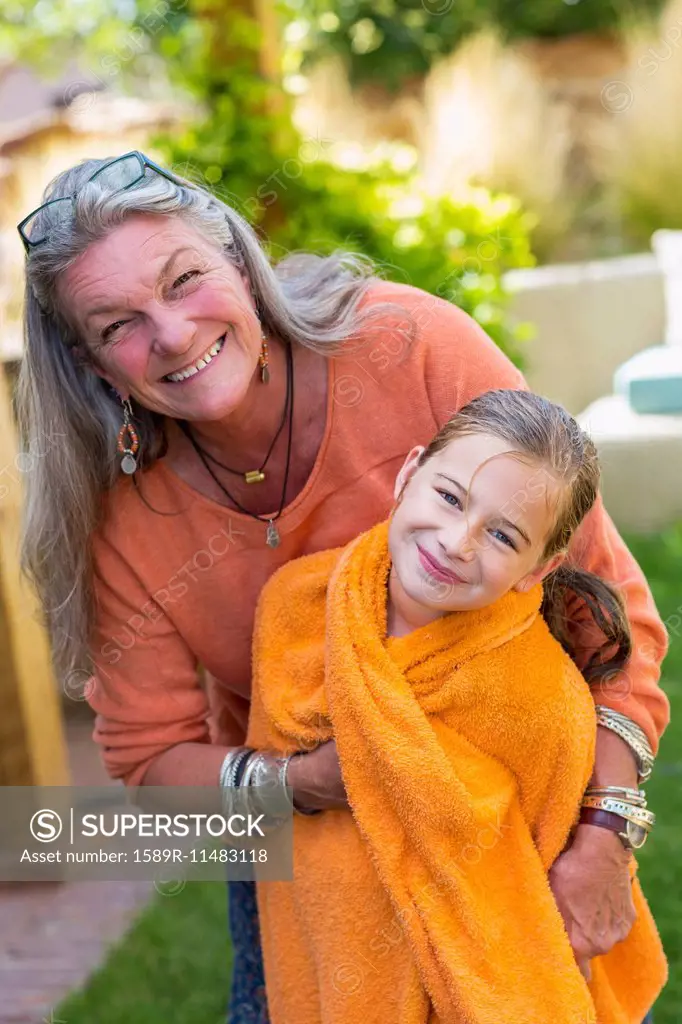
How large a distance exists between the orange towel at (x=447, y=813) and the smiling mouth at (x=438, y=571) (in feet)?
0.25

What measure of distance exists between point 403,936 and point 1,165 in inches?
346

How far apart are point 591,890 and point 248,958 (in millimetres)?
692

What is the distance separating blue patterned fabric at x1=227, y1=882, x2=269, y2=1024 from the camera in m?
1.95

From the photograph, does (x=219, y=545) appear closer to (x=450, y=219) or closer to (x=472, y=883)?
(x=472, y=883)

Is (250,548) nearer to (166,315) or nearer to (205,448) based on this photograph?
(205,448)

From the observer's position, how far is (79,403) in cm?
177

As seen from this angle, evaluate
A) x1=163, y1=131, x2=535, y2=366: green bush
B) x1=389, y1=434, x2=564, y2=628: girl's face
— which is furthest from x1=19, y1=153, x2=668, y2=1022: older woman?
x1=163, y1=131, x2=535, y2=366: green bush

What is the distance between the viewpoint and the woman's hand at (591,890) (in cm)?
154

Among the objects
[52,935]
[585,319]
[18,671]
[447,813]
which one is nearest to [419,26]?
[585,319]

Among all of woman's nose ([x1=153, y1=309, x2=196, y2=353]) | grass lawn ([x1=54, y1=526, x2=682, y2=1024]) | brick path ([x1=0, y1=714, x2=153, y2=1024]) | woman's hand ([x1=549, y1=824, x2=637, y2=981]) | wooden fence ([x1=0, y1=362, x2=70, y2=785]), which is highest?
woman's nose ([x1=153, y1=309, x2=196, y2=353])

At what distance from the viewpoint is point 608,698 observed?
1.64 m

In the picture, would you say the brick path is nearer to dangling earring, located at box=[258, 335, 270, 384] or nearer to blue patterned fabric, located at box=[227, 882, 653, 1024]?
blue patterned fabric, located at box=[227, 882, 653, 1024]

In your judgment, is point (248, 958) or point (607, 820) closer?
point (607, 820)

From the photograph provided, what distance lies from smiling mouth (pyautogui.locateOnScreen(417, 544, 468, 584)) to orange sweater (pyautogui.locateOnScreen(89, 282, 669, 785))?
28cm
